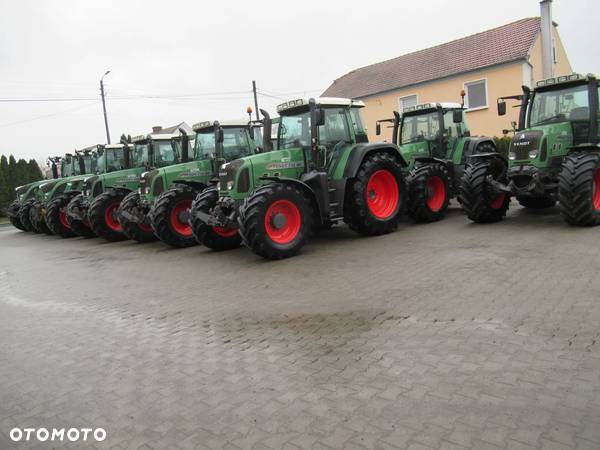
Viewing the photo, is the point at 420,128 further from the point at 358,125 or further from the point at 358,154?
the point at 358,154

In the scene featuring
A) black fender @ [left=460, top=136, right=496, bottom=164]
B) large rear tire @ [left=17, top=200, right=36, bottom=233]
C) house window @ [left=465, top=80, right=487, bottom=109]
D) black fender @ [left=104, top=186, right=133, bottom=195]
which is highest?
house window @ [left=465, top=80, right=487, bottom=109]

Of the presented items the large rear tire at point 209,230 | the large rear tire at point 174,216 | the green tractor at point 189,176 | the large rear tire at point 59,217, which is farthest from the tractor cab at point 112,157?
the large rear tire at point 209,230

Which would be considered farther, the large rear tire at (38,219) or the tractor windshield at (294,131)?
the large rear tire at (38,219)

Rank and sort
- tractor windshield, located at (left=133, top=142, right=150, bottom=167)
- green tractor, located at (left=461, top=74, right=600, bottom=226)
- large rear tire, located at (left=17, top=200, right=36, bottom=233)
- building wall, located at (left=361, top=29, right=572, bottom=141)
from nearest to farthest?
green tractor, located at (left=461, top=74, right=600, bottom=226) < tractor windshield, located at (left=133, top=142, right=150, bottom=167) < large rear tire, located at (left=17, top=200, right=36, bottom=233) < building wall, located at (left=361, top=29, right=572, bottom=141)

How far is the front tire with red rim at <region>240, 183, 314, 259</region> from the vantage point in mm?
7625

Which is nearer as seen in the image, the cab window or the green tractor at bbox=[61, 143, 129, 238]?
the cab window

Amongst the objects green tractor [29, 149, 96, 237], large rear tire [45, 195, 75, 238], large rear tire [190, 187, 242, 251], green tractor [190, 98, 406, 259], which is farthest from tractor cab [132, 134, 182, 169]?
green tractor [190, 98, 406, 259]

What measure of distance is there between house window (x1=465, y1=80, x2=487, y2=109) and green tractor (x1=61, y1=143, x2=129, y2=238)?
15.5 m

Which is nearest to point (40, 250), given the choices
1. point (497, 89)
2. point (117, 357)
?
point (117, 357)

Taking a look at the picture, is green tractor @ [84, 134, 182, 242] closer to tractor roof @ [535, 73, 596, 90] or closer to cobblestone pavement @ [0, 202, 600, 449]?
cobblestone pavement @ [0, 202, 600, 449]

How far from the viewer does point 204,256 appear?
912 centimetres

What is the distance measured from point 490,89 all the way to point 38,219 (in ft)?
60.1

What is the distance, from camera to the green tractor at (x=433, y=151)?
10273 millimetres

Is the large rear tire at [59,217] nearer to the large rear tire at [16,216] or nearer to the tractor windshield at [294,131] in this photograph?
the large rear tire at [16,216]
